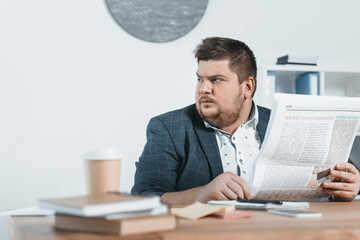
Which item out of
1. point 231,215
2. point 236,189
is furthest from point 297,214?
point 236,189

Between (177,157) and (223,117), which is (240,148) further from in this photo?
(177,157)

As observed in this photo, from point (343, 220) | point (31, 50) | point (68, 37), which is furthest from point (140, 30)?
point (343, 220)

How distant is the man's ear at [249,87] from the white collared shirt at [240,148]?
12 cm

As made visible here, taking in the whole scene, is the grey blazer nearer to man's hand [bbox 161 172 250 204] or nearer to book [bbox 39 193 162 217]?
man's hand [bbox 161 172 250 204]

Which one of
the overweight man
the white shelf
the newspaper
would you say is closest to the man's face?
the overweight man

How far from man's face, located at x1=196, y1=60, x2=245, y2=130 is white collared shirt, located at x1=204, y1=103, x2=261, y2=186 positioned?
0.14ft

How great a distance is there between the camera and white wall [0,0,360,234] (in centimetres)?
232

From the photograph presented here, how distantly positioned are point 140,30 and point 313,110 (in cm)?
160

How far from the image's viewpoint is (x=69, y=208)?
2.15 ft

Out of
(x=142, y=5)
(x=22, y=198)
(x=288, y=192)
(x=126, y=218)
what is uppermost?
(x=142, y=5)

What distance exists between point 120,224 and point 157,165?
3.01 ft

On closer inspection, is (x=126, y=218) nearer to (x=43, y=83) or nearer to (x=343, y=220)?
(x=343, y=220)

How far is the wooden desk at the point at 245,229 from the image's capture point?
67 centimetres

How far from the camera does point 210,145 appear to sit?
1.60 m
